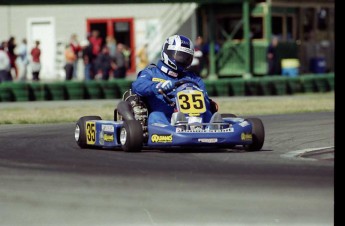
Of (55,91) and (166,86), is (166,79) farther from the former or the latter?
(55,91)

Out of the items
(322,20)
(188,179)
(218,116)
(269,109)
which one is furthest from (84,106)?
(322,20)

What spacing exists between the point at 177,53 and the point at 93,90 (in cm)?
1460

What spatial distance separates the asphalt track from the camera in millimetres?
7242

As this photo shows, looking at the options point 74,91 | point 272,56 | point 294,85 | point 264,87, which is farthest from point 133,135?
point 272,56

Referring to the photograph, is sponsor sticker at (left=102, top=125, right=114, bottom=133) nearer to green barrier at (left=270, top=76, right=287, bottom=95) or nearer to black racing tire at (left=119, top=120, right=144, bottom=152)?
black racing tire at (left=119, top=120, right=144, bottom=152)

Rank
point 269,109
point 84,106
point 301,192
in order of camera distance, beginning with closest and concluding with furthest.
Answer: point 301,192 < point 269,109 < point 84,106

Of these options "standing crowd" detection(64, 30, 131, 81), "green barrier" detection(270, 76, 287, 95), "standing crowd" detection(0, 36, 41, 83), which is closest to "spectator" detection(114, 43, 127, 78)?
"standing crowd" detection(64, 30, 131, 81)

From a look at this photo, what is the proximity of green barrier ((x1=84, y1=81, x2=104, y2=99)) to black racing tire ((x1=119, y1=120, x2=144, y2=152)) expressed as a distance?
1527 cm

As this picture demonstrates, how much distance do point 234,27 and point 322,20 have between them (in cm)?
464

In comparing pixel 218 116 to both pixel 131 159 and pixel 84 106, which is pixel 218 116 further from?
pixel 84 106

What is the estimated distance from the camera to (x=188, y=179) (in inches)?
351

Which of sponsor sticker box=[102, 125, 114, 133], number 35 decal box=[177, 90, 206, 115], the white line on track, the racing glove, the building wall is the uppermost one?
the building wall

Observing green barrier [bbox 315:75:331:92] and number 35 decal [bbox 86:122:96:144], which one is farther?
green barrier [bbox 315:75:331:92]

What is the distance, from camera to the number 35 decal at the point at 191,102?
11938mm
